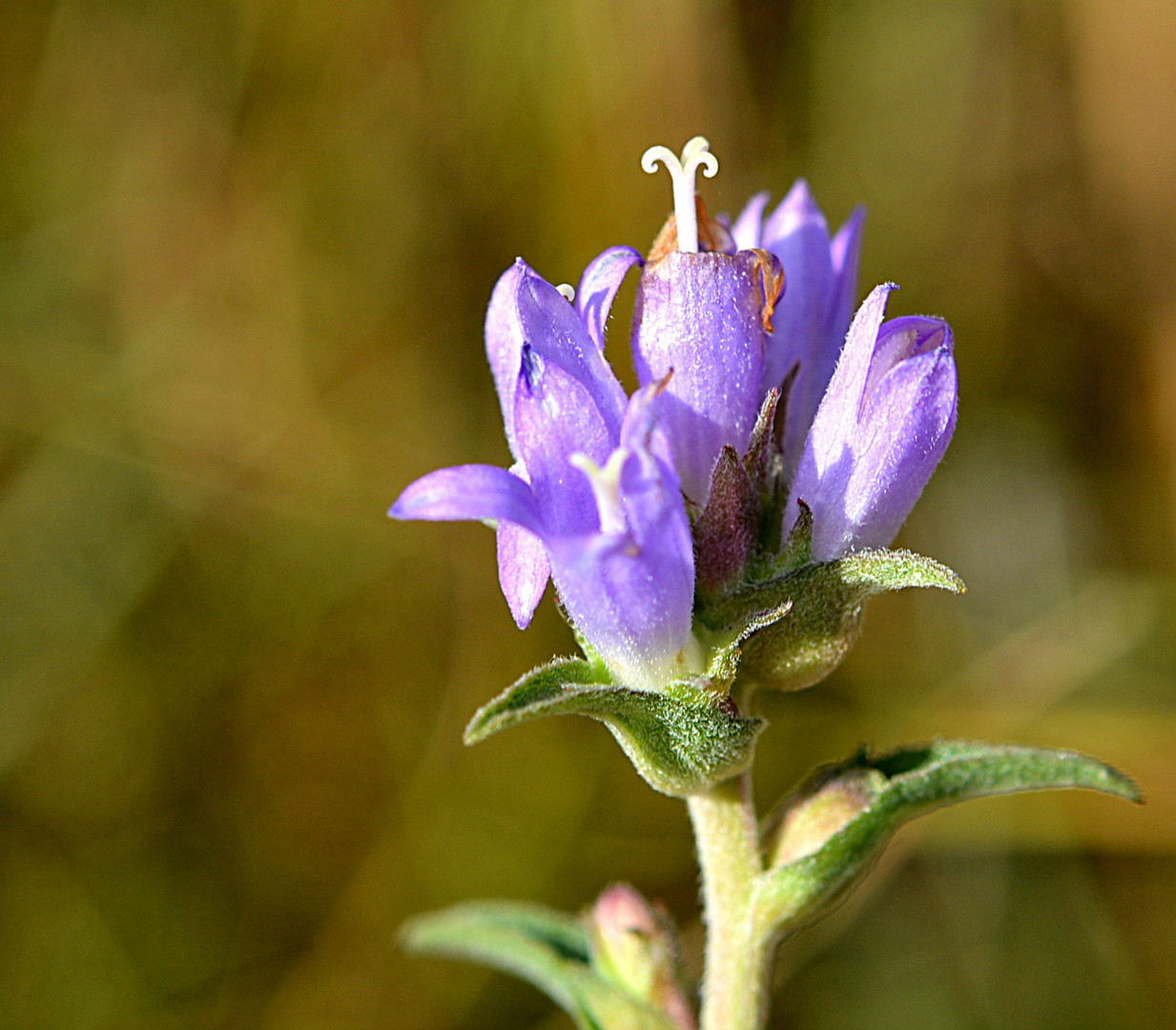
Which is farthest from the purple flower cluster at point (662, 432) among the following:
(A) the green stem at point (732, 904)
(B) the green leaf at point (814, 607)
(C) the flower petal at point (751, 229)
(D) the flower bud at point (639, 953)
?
(D) the flower bud at point (639, 953)

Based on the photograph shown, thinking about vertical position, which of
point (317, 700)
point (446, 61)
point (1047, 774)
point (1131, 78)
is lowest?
point (1047, 774)

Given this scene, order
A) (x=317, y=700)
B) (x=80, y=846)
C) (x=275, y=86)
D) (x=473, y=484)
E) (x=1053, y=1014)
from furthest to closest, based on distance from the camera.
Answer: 1. (x=275, y=86)
2. (x=317, y=700)
3. (x=80, y=846)
4. (x=1053, y=1014)
5. (x=473, y=484)

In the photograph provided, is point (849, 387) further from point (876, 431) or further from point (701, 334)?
point (701, 334)

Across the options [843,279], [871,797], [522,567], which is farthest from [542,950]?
[843,279]

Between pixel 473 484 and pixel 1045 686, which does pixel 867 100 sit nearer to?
pixel 1045 686

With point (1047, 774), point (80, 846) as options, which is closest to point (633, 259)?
point (1047, 774)

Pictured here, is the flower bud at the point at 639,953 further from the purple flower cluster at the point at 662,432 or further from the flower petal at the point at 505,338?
the flower petal at the point at 505,338
